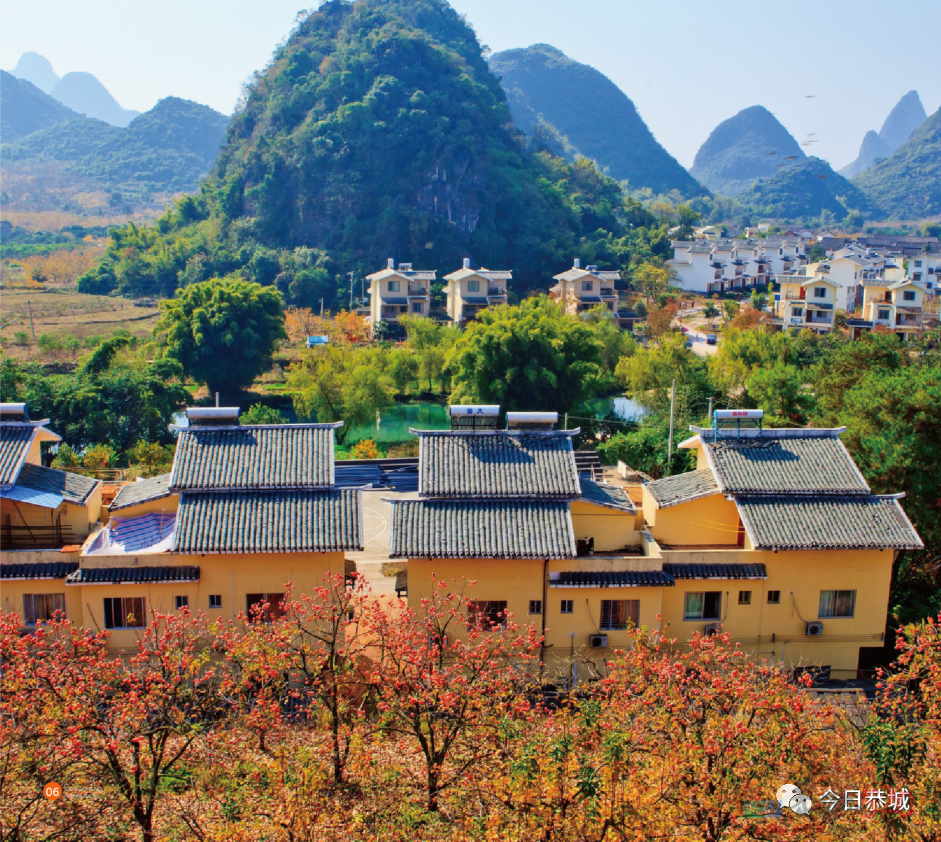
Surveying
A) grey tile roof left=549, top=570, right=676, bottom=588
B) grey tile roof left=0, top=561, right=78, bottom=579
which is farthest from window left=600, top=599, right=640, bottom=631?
grey tile roof left=0, top=561, right=78, bottom=579

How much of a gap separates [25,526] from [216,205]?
56728mm

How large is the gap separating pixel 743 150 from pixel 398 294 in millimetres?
132116

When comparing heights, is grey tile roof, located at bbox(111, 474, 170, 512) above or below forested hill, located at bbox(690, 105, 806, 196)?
below

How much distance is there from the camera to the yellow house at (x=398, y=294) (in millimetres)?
48500

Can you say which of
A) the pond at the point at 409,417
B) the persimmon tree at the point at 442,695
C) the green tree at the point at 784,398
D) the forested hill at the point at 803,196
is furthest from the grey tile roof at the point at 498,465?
the forested hill at the point at 803,196

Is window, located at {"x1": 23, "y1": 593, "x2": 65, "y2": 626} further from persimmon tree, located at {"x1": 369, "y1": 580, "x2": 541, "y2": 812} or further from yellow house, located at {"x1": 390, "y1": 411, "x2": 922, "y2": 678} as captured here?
persimmon tree, located at {"x1": 369, "y1": 580, "x2": 541, "y2": 812}

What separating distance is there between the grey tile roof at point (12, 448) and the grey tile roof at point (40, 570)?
1328 millimetres

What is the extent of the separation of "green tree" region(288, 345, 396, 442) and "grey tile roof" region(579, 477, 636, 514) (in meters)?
17.4

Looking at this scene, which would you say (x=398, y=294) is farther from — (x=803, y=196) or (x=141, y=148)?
(x=803, y=196)

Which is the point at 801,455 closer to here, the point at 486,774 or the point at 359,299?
the point at 486,774

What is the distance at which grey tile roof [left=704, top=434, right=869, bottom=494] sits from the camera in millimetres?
13227

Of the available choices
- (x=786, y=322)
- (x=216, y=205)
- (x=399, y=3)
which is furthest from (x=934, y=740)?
(x=399, y=3)

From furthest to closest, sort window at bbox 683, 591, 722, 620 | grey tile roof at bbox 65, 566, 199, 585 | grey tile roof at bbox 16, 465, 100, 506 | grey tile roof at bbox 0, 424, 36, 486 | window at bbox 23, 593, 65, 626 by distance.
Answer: grey tile roof at bbox 16, 465, 100, 506
window at bbox 683, 591, 722, 620
grey tile roof at bbox 0, 424, 36, 486
window at bbox 23, 593, 65, 626
grey tile roof at bbox 65, 566, 199, 585

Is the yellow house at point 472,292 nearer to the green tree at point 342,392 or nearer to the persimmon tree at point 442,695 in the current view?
the green tree at point 342,392
